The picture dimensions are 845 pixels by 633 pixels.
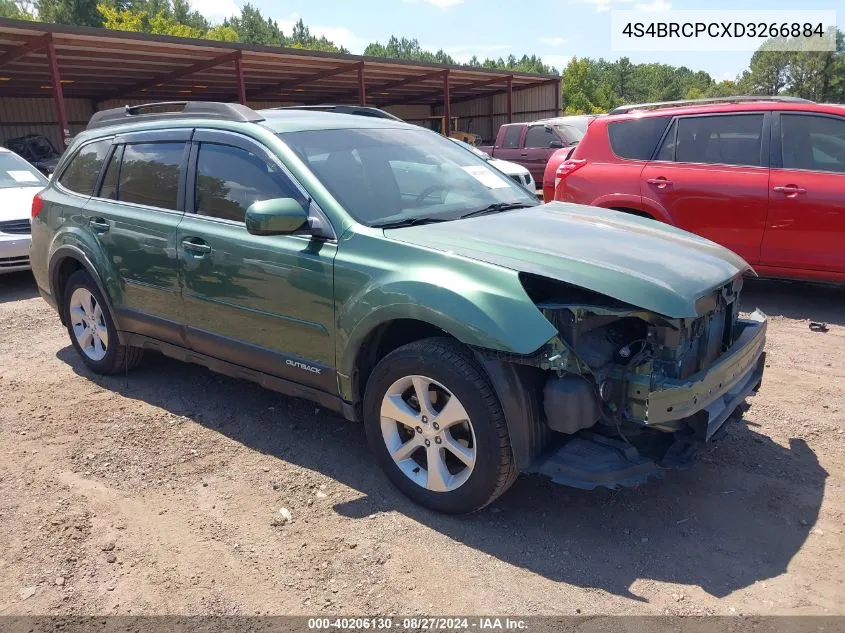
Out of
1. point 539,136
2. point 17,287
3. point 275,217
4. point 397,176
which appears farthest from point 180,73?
point 275,217

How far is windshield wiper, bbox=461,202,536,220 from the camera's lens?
12.3ft

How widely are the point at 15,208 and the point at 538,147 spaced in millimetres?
10439

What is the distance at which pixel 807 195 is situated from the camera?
5812 millimetres

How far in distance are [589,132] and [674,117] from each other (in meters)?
0.87

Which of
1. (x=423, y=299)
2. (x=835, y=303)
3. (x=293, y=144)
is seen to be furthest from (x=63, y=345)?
(x=835, y=303)

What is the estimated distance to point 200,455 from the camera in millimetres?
3947

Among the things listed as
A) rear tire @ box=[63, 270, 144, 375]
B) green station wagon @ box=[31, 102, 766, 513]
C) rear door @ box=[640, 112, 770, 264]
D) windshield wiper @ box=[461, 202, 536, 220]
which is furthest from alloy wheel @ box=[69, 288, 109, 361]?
rear door @ box=[640, 112, 770, 264]

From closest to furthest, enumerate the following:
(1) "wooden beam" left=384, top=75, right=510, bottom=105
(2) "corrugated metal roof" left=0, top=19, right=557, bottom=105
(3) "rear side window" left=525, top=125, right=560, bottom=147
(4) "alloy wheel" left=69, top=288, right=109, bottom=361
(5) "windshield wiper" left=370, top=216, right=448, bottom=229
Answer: (5) "windshield wiper" left=370, top=216, right=448, bottom=229 → (4) "alloy wheel" left=69, top=288, right=109, bottom=361 → (3) "rear side window" left=525, top=125, right=560, bottom=147 → (2) "corrugated metal roof" left=0, top=19, right=557, bottom=105 → (1) "wooden beam" left=384, top=75, right=510, bottom=105

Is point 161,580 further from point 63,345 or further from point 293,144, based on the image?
point 63,345

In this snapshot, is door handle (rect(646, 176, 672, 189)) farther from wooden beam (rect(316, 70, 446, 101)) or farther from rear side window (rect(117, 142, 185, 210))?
wooden beam (rect(316, 70, 446, 101))

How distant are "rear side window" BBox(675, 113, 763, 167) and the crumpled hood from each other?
2.97 metres

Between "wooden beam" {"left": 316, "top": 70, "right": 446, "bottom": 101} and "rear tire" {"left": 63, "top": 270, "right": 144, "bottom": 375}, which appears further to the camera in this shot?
"wooden beam" {"left": 316, "top": 70, "right": 446, "bottom": 101}

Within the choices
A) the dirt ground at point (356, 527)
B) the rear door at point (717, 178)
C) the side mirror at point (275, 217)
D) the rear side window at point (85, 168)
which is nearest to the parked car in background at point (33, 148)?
the rear side window at point (85, 168)

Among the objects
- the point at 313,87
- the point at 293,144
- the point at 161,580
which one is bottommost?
the point at 161,580
